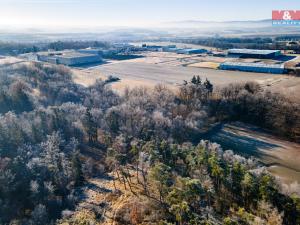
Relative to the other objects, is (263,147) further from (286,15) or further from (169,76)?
(286,15)

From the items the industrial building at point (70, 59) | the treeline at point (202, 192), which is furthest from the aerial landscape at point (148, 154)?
the industrial building at point (70, 59)

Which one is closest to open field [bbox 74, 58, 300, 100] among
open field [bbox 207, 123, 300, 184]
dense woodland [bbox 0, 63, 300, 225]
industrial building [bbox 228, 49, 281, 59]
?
dense woodland [bbox 0, 63, 300, 225]

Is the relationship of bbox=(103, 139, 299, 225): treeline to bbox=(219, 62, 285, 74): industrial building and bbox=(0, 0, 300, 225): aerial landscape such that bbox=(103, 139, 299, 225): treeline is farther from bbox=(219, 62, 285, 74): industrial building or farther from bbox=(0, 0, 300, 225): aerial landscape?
bbox=(219, 62, 285, 74): industrial building

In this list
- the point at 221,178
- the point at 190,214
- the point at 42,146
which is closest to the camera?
the point at 190,214

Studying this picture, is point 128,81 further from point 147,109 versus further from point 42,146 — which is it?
point 42,146

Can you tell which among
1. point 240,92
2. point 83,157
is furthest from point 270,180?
point 240,92

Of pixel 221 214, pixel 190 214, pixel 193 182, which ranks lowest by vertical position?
pixel 221 214

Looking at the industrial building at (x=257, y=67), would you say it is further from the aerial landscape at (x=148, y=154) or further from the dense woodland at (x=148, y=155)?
the dense woodland at (x=148, y=155)
